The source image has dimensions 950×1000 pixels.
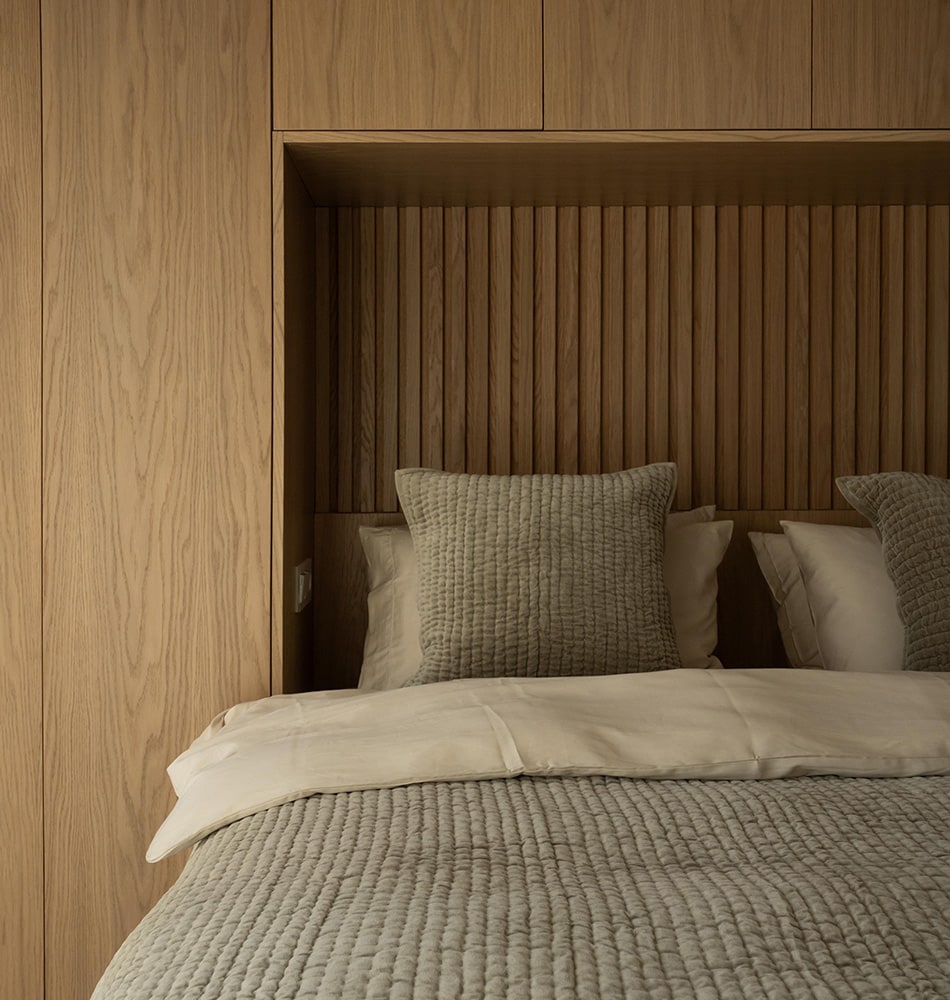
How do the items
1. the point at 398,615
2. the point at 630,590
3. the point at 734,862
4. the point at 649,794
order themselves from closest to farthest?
the point at 734,862, the point at 649,794, the point at 630,590, the point at 398,615

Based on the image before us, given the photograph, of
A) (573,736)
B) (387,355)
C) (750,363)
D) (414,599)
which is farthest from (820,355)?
(573,736)

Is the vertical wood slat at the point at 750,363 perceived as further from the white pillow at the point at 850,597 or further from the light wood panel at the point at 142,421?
the light wood panel at the point at 142,421

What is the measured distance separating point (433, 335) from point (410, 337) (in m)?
0.05

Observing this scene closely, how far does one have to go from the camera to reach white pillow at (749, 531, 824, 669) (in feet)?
6.81

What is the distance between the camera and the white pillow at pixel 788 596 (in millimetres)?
2074

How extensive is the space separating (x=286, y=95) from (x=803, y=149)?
101 cm

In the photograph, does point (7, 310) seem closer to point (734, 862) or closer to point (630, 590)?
point (630, 590)

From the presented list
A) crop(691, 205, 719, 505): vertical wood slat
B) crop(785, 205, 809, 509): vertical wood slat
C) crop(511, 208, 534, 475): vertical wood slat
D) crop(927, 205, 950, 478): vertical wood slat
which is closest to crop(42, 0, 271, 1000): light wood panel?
crop(511, 208, 534, 475): vertical wood slat

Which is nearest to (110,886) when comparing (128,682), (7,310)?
(128,682)

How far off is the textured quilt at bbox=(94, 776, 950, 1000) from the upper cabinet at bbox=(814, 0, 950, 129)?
4.30 ft

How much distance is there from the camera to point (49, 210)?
6.15 ft

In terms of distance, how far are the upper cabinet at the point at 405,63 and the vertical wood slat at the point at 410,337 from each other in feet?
1.51

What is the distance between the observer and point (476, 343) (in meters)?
2.36

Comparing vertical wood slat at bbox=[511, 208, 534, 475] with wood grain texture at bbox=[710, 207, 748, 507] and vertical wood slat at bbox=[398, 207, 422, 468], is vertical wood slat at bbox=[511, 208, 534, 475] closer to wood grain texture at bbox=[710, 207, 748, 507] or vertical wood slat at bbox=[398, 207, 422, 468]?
vertical wood slat at bbox=[398, 207, 422, 468]
